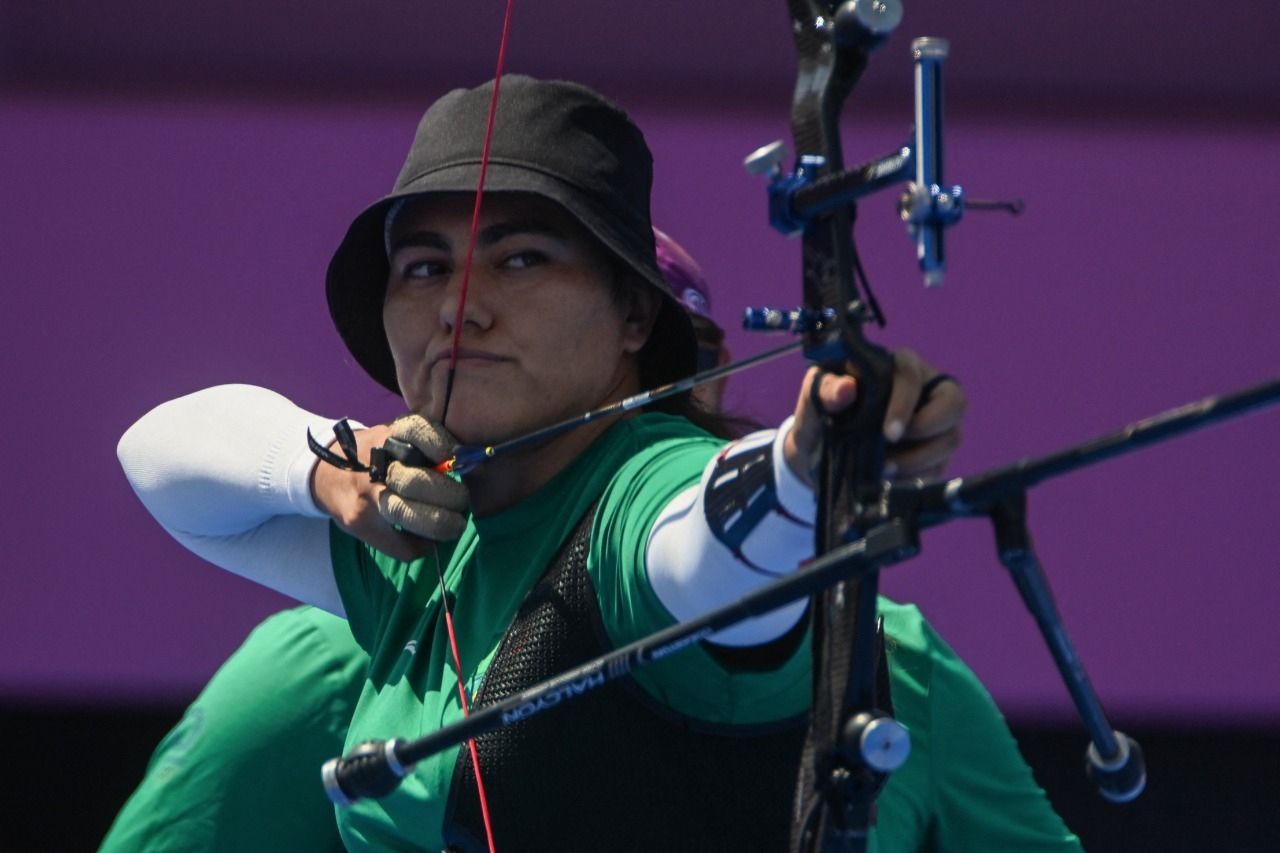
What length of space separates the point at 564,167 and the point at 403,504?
0.99ft

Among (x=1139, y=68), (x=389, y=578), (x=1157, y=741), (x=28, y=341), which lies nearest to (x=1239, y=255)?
(x=1139, y=68)

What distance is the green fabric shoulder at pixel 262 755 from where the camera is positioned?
178 cm

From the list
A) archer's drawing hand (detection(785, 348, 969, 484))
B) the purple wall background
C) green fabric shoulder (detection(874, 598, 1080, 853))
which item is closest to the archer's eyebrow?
archer's drawing hand (detection(785, 348, 969, 484))

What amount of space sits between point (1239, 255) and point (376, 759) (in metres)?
1.82

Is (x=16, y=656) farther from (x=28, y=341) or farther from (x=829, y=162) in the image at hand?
(x=829, y=162)

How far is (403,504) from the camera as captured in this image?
1.36 meters

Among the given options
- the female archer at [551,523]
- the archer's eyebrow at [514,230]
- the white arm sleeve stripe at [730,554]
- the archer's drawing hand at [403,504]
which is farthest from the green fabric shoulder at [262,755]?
the white arm sleeve stripe at [730,554]

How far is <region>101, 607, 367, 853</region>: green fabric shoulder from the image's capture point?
1.78 metres

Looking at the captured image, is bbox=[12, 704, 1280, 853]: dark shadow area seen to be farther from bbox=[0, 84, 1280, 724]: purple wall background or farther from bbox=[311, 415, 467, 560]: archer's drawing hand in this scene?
bbox=[311, 415, 467, 560]: archer's drawing hand

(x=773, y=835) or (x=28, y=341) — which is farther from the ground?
(x=28, y=341)

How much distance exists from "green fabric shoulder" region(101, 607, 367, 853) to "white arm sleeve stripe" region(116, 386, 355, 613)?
0.62 feet

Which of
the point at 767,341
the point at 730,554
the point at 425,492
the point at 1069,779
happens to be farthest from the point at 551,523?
the point at 1069,779

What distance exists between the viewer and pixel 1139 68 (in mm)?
2553

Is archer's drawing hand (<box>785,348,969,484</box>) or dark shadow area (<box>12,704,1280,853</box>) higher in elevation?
archer's drawing hand (<box>785,348,969,484</box>)
